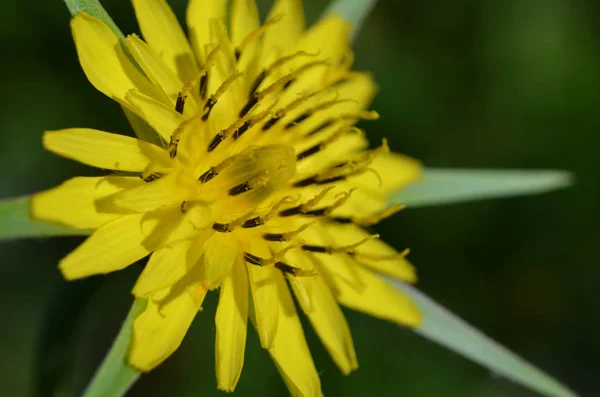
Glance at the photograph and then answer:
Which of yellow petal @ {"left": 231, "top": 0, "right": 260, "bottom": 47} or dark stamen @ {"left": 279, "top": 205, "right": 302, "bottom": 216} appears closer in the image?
dark stamen @ {"left": 279, "top": 205, "right": 302, "bottom": 216}

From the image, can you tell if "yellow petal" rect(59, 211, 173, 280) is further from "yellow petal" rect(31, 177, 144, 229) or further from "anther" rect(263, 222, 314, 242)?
"anther" rect(263, 222, 314, 242)

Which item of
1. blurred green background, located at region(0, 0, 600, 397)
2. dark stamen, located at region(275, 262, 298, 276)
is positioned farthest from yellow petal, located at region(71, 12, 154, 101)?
blurred green background, located at region(0, 0, 600, 397)

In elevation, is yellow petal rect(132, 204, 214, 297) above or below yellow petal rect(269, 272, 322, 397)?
above

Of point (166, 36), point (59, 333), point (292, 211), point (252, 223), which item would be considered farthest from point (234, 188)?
point (59, 333)

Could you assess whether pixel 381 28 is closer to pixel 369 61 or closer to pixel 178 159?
pixel 369 61

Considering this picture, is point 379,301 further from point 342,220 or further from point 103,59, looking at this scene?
point 103,59

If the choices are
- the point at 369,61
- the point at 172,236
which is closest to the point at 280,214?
the point at 172,236

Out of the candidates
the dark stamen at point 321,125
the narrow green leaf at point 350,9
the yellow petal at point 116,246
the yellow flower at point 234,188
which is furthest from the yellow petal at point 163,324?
the narrow green leaf at point 350,9
